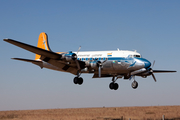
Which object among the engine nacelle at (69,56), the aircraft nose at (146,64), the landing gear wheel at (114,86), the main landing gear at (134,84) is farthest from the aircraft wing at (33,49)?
the aircraft nose at (146,64)

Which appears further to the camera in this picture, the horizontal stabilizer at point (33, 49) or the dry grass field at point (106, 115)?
the dry grass field at point (106, 115)

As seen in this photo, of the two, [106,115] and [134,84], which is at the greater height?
[134,84]

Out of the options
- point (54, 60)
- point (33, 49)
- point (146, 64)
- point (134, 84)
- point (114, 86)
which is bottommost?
point (114, 86)

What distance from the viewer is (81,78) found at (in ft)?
106

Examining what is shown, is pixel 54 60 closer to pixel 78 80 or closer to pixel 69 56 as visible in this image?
pixel 69 56

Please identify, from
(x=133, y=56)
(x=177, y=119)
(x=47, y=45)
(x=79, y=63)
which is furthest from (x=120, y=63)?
(x=177, y=119)

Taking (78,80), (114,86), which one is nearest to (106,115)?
(114,86)

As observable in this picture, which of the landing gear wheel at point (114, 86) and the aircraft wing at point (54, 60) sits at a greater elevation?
the aircraft wing at point (54, 60)

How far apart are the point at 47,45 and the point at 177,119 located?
21496mm

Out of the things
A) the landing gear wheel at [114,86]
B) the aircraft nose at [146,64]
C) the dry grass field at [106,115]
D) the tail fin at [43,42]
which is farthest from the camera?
the dry grass field at [106,115]

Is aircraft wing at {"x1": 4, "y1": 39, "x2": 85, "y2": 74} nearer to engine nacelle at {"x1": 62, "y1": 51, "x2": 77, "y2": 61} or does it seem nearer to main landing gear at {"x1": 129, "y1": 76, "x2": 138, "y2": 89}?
engine nacelle at {"x1": 62, "y1": 51, "x2": 77, "y2": 61}

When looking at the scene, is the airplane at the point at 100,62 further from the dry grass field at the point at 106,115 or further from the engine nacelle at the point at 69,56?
the dry grass field at the point at 106,115

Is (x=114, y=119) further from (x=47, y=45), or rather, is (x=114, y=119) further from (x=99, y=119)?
(x=47, y=45)

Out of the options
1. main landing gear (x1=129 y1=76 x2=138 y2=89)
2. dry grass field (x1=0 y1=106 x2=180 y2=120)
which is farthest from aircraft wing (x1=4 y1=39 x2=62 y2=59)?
dry grass field (x1=0 y1=106 x2=180 y2=120)
